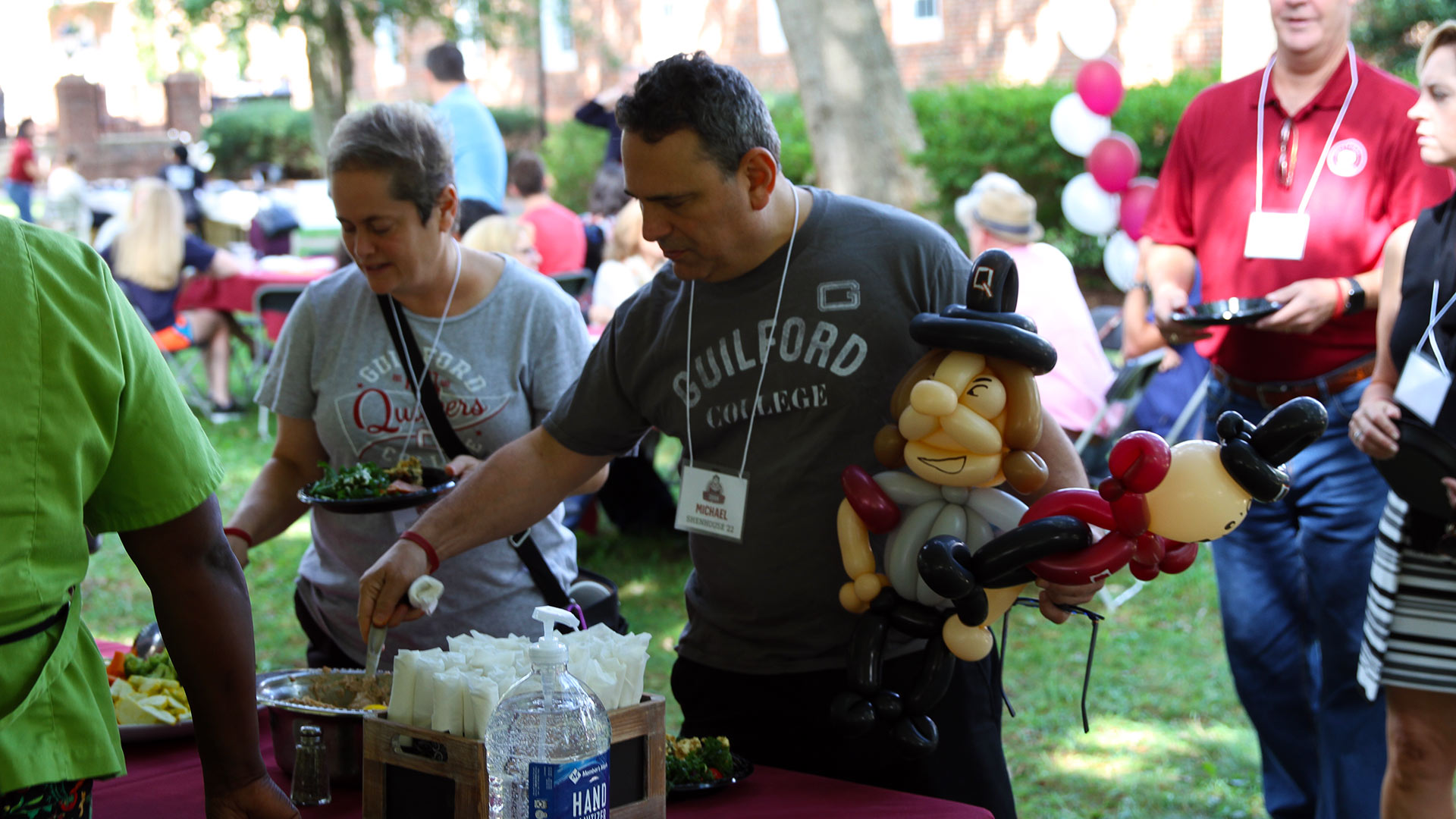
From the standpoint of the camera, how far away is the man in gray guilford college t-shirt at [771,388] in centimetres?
188

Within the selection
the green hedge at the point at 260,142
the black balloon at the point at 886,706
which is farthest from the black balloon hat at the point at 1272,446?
the green hedge at the point at 260,142

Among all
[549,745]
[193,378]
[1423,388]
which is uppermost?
[1423,388]

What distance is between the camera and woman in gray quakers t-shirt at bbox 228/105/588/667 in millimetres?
2455

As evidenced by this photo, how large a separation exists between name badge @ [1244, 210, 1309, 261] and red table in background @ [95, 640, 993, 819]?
5.58 feet

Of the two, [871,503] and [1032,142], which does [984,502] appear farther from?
[1032,142]

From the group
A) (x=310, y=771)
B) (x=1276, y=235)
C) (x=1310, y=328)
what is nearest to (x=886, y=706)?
(x=310, y=771)

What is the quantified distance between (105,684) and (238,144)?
24684 millimetres

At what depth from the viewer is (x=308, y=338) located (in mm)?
2561

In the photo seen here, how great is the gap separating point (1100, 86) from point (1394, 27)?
8.64 m

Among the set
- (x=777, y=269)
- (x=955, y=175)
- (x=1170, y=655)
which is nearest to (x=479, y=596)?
(x=777, y=269)

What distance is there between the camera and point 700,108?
6.02 ft

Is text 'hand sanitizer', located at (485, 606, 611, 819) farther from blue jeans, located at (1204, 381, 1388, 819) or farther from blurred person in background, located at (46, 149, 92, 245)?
blurred person in background, located at (46, 149, 92, 245)

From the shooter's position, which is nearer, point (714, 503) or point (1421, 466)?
point (714, 503)

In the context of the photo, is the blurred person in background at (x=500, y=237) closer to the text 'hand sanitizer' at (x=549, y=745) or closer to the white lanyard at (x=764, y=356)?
the white lanyard at (x=764, y=356)
